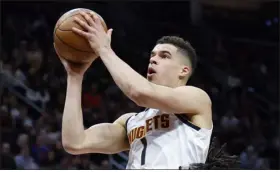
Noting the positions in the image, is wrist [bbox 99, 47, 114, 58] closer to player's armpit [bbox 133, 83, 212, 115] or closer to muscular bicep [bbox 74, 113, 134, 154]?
player's armpit [bbox 133, 83, 212, 115]

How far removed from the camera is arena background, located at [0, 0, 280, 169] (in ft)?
24.1

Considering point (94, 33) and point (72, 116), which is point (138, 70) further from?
point (94, 33)

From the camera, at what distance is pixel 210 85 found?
9.45 meters

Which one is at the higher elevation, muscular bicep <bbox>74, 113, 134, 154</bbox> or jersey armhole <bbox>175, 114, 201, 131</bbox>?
jersey armhole <bbox>175, 114, 201, 131</bbox>

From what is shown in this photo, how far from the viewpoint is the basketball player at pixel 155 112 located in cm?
275

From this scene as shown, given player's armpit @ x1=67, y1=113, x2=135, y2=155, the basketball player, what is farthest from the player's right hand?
player's armpit @ x1=67, y1=113, x2=135, y2=155

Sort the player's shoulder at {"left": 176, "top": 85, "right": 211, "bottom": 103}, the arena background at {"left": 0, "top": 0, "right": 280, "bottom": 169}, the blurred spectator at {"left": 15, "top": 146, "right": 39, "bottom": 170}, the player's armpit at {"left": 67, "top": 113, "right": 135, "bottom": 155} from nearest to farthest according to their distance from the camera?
the player's shoulder at {"left": 176, "top": 85, "right": 211, "bottom": 103}
the player's armpit at {"left": 67, "top": 113, "right": 135, "bottom": 155}
the blurred spectator at {"left": 15, "top": 146, "right": 39, "bottom": 170}
the arena background at {"left": 0, "top": 0, "right": 280, "bottom": 169}

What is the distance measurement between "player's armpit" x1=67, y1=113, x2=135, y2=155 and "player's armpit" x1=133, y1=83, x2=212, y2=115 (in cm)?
55

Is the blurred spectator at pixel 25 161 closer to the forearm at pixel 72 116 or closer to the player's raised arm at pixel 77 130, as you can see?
the player's raised arm at pixel 77 130

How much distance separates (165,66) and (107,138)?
1.91 feet

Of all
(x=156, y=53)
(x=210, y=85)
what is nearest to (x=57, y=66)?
(x=210, y=85)

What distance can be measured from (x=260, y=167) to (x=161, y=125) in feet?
18.0

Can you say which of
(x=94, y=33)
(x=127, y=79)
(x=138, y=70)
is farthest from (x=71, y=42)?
(x=138, y=70)

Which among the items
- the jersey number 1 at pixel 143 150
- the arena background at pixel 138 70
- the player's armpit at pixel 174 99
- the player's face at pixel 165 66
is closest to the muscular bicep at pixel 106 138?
the jersey number 1 at pixel 143 150
